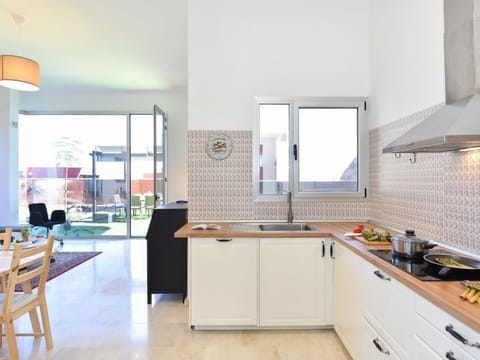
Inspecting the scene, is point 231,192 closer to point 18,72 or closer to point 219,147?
point 219,147

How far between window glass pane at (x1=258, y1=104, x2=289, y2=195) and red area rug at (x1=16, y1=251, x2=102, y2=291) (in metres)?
3.15

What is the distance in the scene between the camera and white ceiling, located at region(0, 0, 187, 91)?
3.38m

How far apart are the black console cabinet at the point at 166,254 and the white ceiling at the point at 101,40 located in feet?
7.71

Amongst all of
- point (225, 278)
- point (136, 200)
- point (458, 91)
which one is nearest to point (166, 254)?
point (225, 278)

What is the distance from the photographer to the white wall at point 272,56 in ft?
10.1

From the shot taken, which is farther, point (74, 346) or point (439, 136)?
point (74, 346)

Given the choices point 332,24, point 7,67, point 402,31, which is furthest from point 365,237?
point 7,67

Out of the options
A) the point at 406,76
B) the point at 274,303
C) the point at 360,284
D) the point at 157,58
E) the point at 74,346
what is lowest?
the point at 74,346

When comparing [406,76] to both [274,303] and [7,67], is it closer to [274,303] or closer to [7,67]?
[274,303]

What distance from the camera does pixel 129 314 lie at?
2928 mm

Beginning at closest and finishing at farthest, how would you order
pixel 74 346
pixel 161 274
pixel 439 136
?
pixel 439 136 → pixel 74 346 → pixel 161 274

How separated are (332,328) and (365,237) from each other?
94 cm

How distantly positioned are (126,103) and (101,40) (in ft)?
7.39

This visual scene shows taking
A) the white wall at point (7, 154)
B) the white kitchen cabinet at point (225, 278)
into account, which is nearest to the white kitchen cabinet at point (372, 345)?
the white kitchen cabinet at point (225, 278)
